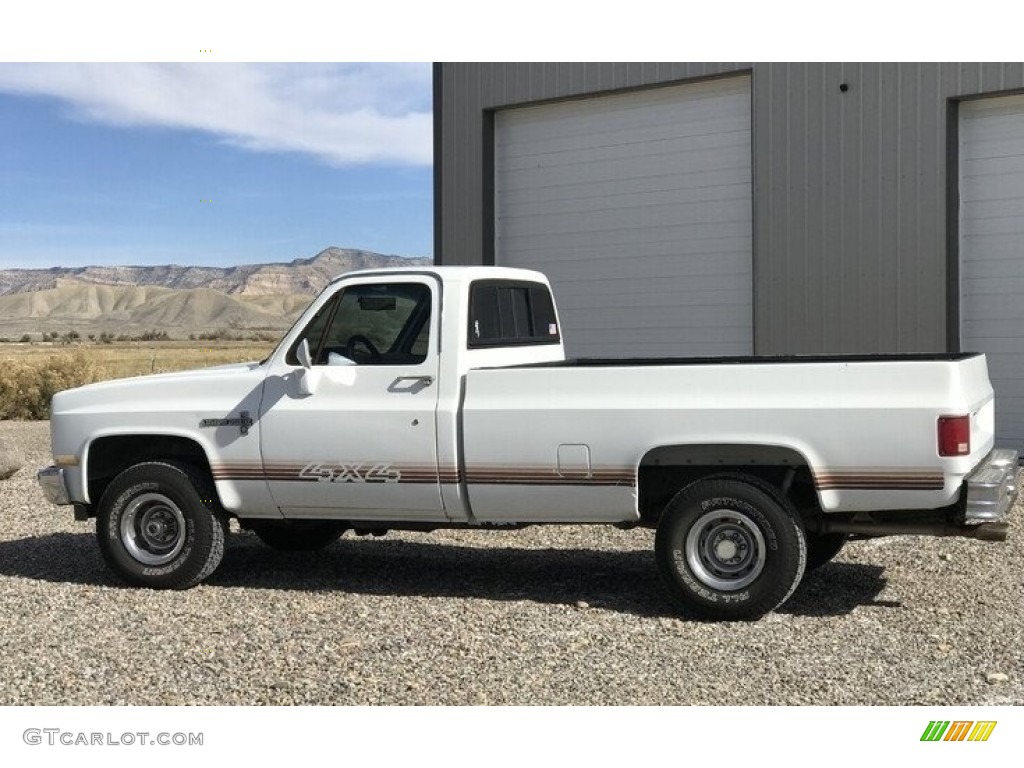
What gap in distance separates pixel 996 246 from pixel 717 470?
820 centimetres

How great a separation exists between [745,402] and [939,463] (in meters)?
0.99

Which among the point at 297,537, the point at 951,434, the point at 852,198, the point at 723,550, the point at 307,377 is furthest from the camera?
the point at 852,198

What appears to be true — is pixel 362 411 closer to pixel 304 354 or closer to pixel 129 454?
pixel 304 354

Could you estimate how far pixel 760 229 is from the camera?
1509 cm

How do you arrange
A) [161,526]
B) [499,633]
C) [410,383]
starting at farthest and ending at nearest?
1. [161,526]
2. [410,383]
3. [499,633]

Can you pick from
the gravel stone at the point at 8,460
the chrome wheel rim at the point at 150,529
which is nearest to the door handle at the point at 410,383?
the chrome wheel rim at the point at 150,529

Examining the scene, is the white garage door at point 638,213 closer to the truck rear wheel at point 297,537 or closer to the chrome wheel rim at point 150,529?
the truck rear wheel at point 297,537

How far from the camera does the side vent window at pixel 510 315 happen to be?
312 inches

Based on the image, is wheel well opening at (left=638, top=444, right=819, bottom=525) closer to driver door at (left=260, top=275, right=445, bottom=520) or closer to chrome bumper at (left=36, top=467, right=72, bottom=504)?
driver door at (left=260, top=275, right=445, bottom=520)

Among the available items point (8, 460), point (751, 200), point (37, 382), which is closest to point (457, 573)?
point (8, 460)

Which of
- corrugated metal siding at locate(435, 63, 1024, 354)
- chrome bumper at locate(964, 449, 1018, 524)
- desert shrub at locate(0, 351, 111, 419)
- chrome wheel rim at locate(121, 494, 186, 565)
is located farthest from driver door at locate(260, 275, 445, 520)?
desert shrub at locate(0, 351, 111, 419)

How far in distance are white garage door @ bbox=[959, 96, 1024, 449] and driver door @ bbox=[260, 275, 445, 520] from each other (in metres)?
8.32

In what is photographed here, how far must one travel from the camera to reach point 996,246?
1414 cm
